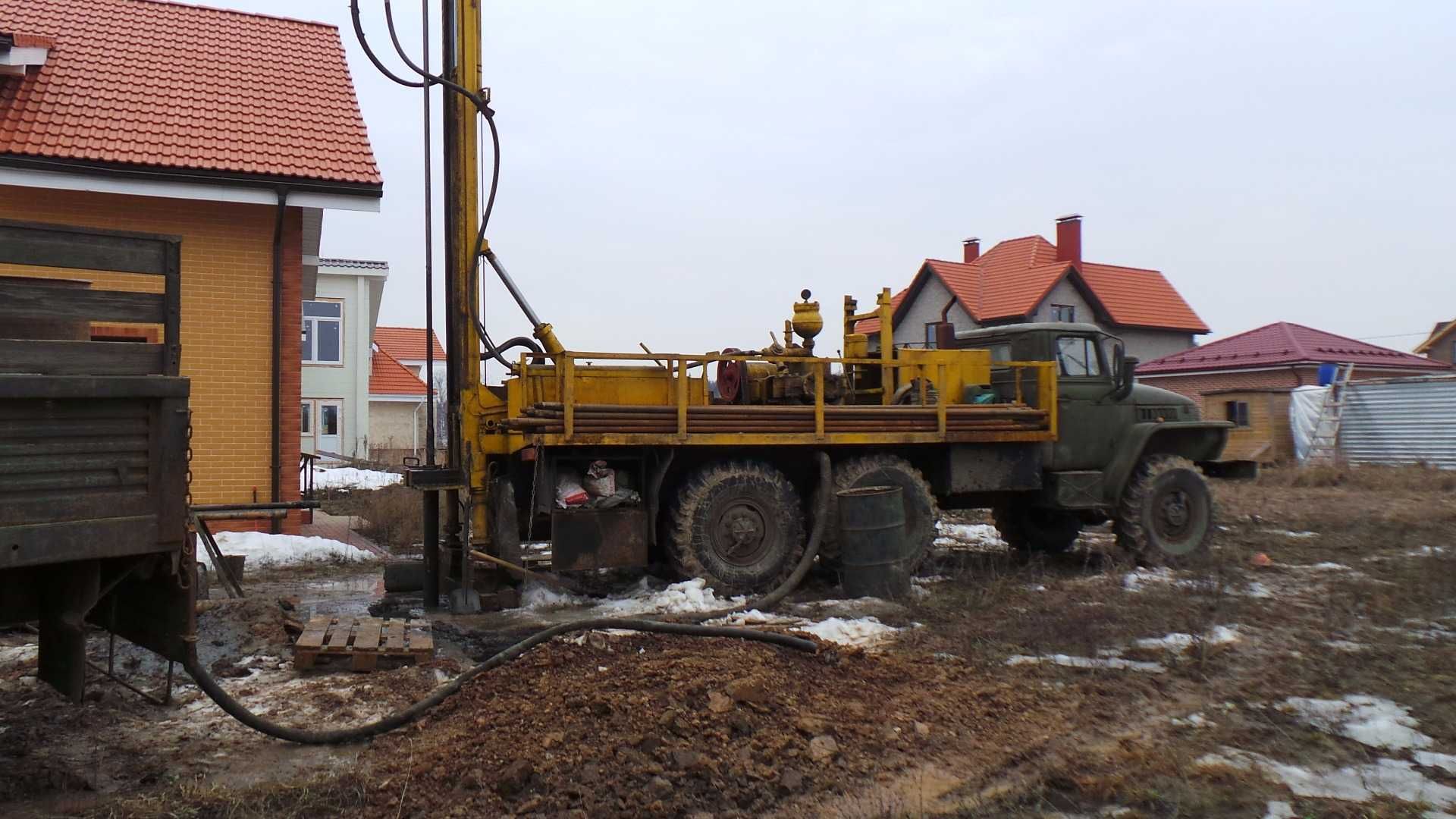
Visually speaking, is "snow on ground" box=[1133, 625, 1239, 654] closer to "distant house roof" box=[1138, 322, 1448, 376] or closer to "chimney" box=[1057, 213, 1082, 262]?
"distant house roof" box=[1138, 322, 1448, 376]

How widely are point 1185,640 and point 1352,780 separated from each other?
8.48ft

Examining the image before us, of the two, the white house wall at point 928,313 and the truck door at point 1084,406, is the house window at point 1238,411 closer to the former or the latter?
the white house wall at point 928,313

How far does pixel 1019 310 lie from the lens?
37.2 m

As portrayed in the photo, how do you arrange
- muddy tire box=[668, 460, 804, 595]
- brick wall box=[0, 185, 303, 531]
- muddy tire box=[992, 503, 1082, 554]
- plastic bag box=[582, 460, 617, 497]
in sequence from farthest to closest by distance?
muddy tire box=[992, 503, 1082, 554] → brick wall box=[0, 185, 303, 531] → muddy tire box=[668, 460, 804, 595] → plastic bag box=[582, 460, 617, 497]

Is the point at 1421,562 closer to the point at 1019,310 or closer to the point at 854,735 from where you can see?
the point at 854,735

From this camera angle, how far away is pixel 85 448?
3693 millimetres

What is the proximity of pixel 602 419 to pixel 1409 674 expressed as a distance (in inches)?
227

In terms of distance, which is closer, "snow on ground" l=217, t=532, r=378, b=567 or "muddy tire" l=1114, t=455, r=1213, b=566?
"muddy tire" l=1114, t=455, r=1213, b=566

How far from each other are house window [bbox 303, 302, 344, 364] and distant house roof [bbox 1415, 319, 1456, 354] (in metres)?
43.6

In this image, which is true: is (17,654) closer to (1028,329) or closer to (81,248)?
(81,248)

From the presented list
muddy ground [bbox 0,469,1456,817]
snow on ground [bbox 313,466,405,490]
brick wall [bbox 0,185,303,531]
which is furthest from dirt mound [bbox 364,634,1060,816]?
snow on ground [bbox 313,466,405,490]

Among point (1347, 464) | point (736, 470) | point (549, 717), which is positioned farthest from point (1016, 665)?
point (1347, 464)

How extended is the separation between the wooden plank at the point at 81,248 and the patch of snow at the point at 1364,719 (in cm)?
551

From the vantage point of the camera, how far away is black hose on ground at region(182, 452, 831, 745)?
179 inches
